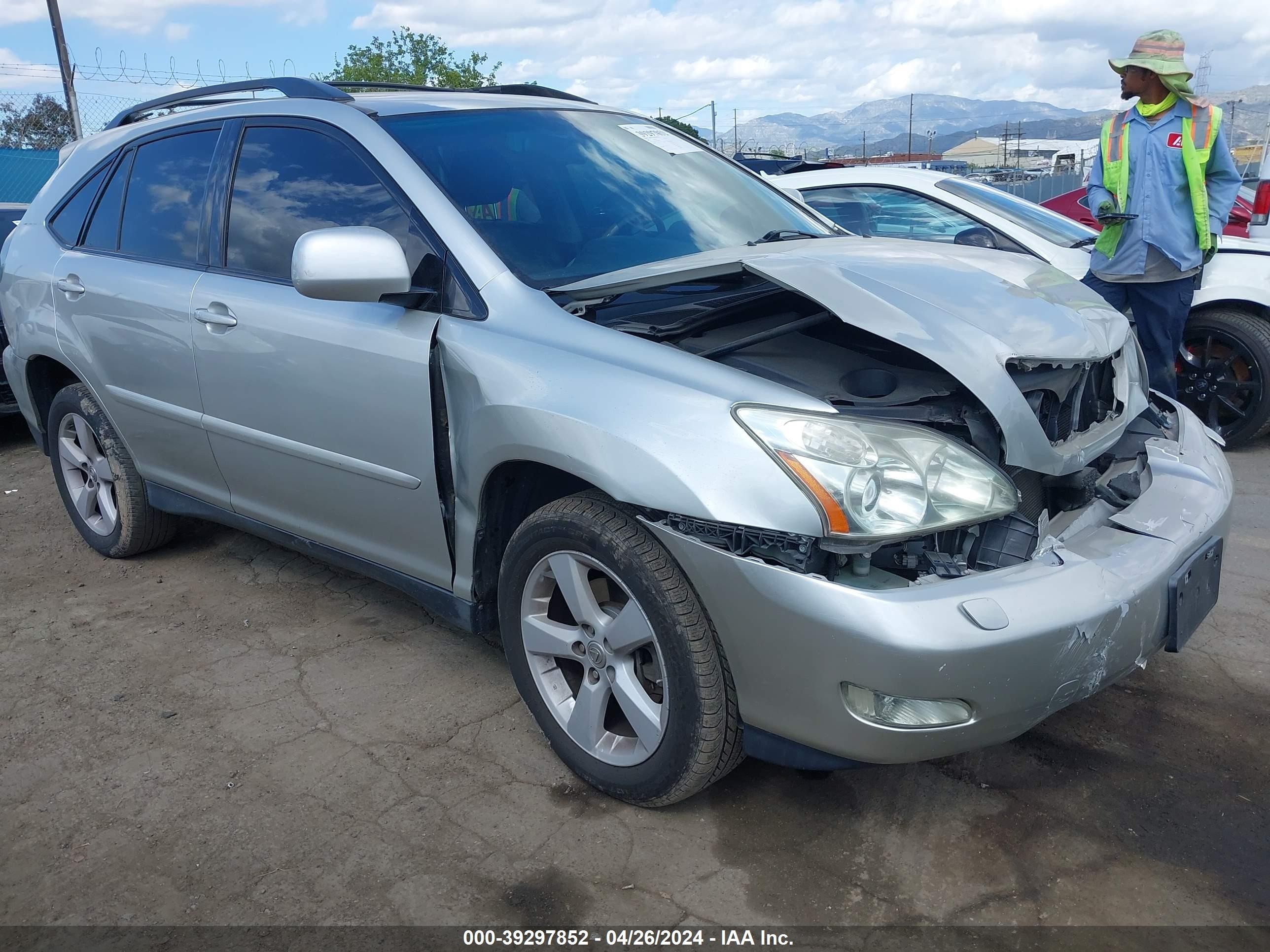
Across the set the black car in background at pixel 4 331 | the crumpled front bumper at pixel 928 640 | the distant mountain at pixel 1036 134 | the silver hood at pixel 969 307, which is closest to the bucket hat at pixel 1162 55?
the silver hood at pixel 969 307

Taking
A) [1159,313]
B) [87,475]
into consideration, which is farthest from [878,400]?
[87,475]

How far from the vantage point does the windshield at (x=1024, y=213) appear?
5.62m

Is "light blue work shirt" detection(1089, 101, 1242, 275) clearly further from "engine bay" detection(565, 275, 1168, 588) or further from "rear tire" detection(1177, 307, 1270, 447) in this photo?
"engine bay" detection(565, 275, 1168, 588)

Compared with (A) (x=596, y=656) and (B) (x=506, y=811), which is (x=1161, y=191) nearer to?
(A) (x=596, y=656)

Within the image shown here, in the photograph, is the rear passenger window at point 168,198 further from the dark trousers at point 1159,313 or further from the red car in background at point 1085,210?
the red car in background at point 1085,210

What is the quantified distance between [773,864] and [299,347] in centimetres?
191

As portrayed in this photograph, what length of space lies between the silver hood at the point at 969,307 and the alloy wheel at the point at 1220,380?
2878 mm

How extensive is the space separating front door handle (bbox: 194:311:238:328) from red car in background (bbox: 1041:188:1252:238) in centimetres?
589

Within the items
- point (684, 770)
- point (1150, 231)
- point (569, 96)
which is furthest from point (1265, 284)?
point (684, 770)

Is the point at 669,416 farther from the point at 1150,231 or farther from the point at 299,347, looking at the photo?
the point at 1150,231

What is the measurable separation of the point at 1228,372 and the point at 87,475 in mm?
5569

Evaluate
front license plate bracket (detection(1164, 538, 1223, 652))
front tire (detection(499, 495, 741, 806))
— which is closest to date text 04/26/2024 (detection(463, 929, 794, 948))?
front tire (detection(499, 495, 741, 806))

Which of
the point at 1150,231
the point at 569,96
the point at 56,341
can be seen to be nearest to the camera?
the point at 569,96

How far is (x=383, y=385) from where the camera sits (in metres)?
2.74
